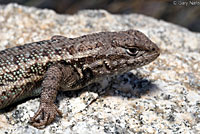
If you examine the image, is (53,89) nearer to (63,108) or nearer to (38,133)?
(63,108)

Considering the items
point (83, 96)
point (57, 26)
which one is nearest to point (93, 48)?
point (83, 96)

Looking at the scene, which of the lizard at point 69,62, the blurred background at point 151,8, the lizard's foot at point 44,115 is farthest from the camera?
the blurred background at point 151,8

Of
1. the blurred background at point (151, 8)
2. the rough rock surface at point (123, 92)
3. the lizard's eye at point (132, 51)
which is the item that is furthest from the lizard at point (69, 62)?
the blurred background at point (151, 8)

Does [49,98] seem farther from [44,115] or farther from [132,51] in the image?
[132,51]

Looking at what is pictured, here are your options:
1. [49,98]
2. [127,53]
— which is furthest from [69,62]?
[127,53]

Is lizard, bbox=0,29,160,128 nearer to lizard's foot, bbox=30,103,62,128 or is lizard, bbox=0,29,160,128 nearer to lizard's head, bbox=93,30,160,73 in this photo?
lizard's head, bbox=93,30,160,73

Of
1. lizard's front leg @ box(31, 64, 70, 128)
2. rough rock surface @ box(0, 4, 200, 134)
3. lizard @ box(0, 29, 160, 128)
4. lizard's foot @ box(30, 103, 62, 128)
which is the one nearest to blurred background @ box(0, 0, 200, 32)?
rough rock surface @ box(0, 4, 200, 134)

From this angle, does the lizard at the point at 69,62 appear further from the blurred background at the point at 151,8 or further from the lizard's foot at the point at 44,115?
the blurred background at the point at 151,8
